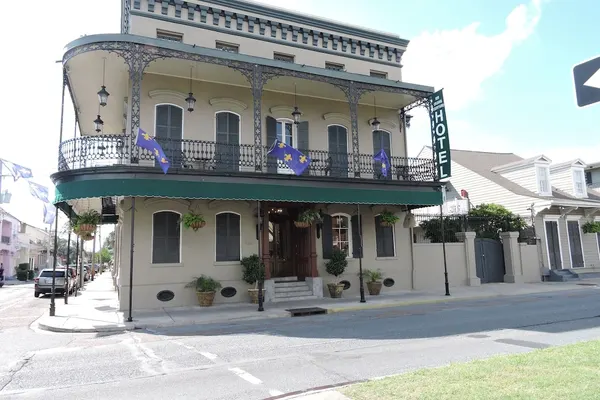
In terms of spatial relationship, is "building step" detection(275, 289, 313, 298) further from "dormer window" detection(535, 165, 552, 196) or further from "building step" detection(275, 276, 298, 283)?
"dormer window" detection(535, 165, 552, 196)

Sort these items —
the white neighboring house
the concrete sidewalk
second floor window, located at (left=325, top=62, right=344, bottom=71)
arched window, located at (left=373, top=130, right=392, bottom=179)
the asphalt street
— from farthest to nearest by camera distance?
the white neighboring house, second floor window, located at (left=325, top=62, right=344, bottom=71), arched window, located at (left=373, top=130, right=392, bottom=179), the concrete sidewalk, the asphalt street

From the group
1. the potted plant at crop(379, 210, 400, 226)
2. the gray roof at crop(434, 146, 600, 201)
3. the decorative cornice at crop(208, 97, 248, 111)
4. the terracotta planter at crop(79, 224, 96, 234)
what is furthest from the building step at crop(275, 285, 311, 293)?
the gray roof at crop(434, 146, 600, 201)

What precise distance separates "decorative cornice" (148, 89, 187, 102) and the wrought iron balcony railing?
172cm

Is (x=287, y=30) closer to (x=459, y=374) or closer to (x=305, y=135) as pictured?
(x=305, y=135)

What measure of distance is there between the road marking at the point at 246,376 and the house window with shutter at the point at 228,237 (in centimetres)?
869

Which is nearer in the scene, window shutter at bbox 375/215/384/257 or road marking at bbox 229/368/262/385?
road marking at bbox 229/368/262/385

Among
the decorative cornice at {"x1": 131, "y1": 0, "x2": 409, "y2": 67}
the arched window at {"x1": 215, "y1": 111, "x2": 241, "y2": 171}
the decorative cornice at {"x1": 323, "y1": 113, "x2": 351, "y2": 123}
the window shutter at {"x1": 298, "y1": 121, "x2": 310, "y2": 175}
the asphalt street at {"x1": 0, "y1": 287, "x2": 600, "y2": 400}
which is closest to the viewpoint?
the asphalt street at {"x1": 0, "y1": 287, "x2": 600, "y2": 400}

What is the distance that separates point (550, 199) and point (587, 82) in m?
22.2

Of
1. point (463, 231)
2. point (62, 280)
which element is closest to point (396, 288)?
point (463, 231)

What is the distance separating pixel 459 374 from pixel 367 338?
3634 mm

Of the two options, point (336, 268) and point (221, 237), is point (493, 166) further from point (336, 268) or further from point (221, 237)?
point (221, 237)

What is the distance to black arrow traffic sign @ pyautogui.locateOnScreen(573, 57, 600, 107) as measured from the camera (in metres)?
4.00

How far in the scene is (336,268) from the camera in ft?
53.9

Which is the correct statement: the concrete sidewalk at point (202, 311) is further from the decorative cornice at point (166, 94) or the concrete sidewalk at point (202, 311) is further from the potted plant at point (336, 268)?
the decorative cornice at point (166, 94)
